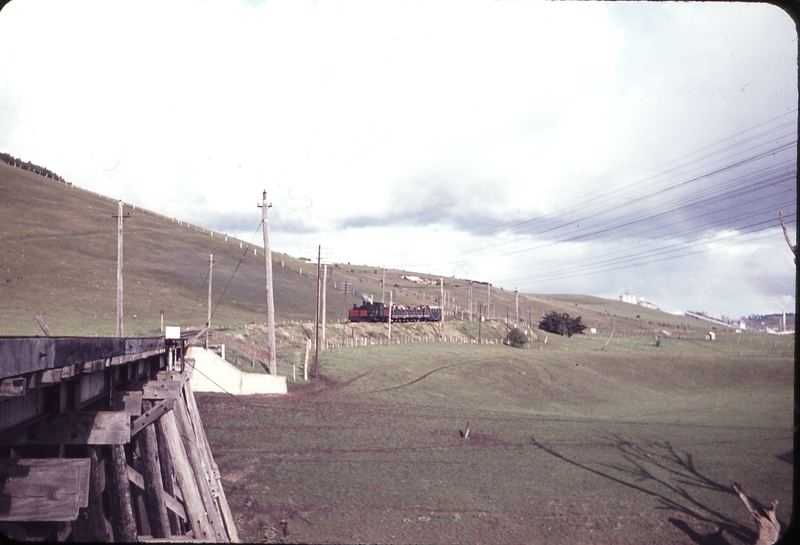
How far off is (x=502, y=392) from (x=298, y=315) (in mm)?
41368

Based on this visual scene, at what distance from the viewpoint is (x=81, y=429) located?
7371 millimetres

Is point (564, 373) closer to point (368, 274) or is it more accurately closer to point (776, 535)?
point (776, 535)

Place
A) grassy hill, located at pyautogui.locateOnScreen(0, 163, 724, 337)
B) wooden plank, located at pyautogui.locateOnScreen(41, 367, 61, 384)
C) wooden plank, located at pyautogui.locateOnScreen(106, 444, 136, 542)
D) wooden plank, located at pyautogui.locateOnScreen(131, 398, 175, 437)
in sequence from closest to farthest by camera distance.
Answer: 1. wooden plank, located at pyautogui.locateOnScreen(41, 367, 61, 384)
2. wooden plank, located at pyautogui.locateOnScreen(106, 444, 136, 542)
3. wooden plank, located at pyautogui.locateOnScreen(131, 398, 175, 437)
4. grassy hill, located at pyautogui.locateOnScreen(0, 163, 724, 337)

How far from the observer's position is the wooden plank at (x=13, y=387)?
462 cm

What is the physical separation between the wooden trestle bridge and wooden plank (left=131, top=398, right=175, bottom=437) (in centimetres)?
2

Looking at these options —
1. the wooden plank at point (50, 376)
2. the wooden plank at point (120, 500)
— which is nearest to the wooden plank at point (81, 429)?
the wooden plank at point (120, 500)

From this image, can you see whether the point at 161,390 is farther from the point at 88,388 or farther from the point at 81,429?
the point at 81,429

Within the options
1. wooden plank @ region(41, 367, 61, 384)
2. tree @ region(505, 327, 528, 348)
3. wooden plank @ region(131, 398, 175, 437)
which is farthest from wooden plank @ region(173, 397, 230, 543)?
tree @ region(505, 327, 528, 348)

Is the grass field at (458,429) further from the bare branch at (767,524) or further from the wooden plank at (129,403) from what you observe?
the wooden plank at (129,403)

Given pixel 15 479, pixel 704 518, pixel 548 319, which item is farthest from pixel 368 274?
pixel 15 479

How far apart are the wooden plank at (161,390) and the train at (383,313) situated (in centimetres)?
5580

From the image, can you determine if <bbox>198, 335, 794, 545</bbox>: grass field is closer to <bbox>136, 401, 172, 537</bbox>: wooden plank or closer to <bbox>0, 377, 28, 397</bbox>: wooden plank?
<bbox>136, 401, 172, 537</bbox>: wooden plank

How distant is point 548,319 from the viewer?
90.1m

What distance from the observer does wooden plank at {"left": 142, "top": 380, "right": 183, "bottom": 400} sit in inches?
458
